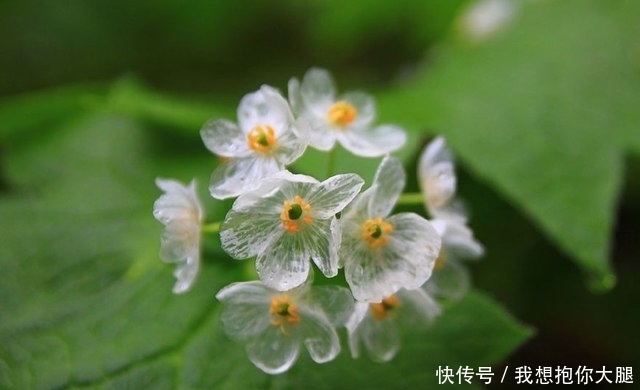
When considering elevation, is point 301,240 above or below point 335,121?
below

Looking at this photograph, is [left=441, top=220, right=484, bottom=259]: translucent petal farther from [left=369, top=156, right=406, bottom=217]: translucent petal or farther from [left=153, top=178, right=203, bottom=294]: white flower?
[left=153, top=178, right=203, bottom=294]: white flower

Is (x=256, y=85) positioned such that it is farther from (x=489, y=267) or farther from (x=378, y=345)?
(x=378, y=345)

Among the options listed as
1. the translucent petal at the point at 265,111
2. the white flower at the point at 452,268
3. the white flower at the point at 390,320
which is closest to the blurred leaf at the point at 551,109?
the white flower at the point at 452,268

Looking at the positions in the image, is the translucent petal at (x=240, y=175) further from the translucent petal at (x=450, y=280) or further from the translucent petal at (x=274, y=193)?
the translucent petal at (x=450, y=280)

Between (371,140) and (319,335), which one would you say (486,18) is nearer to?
(371,140)

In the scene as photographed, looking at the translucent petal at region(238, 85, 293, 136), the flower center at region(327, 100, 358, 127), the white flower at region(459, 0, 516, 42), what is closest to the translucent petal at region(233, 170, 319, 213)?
the translucent petal at region(238, 85, 293, 136)

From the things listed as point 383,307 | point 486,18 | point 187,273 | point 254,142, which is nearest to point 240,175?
point 254,142
